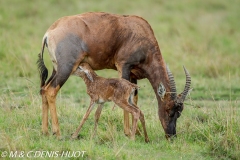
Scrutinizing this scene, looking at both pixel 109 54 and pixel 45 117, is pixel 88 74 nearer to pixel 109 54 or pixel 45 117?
pixel 109 54

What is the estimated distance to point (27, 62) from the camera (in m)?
12.7

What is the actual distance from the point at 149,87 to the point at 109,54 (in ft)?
11.5

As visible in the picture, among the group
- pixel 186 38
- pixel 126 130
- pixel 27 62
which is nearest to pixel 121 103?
pixel 126 130

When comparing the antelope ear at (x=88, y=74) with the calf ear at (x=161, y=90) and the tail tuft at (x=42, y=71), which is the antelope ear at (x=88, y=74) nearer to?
the tail tuft at (x=42, y=71)

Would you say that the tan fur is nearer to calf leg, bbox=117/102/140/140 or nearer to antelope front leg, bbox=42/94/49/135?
calf leg, bbox=117/102/140/140

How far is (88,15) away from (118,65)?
3.18ft

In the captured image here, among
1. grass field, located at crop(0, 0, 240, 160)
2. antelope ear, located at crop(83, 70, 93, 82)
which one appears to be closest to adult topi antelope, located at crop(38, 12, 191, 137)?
antelope ear, located at crop(83, 70, 93, 82)

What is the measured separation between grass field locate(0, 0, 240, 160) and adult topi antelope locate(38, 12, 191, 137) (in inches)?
16.6

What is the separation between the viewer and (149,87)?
12195mm

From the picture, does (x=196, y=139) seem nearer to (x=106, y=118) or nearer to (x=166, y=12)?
(x=106, y=118)

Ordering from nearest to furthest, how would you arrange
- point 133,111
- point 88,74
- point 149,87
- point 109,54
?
point 133,111, point 88,74, point 109,54, point 149,87

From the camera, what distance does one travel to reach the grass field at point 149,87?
7.71 m

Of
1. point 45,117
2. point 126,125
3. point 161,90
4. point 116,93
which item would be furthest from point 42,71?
point 161,90

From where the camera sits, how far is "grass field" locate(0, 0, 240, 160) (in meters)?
7.71
